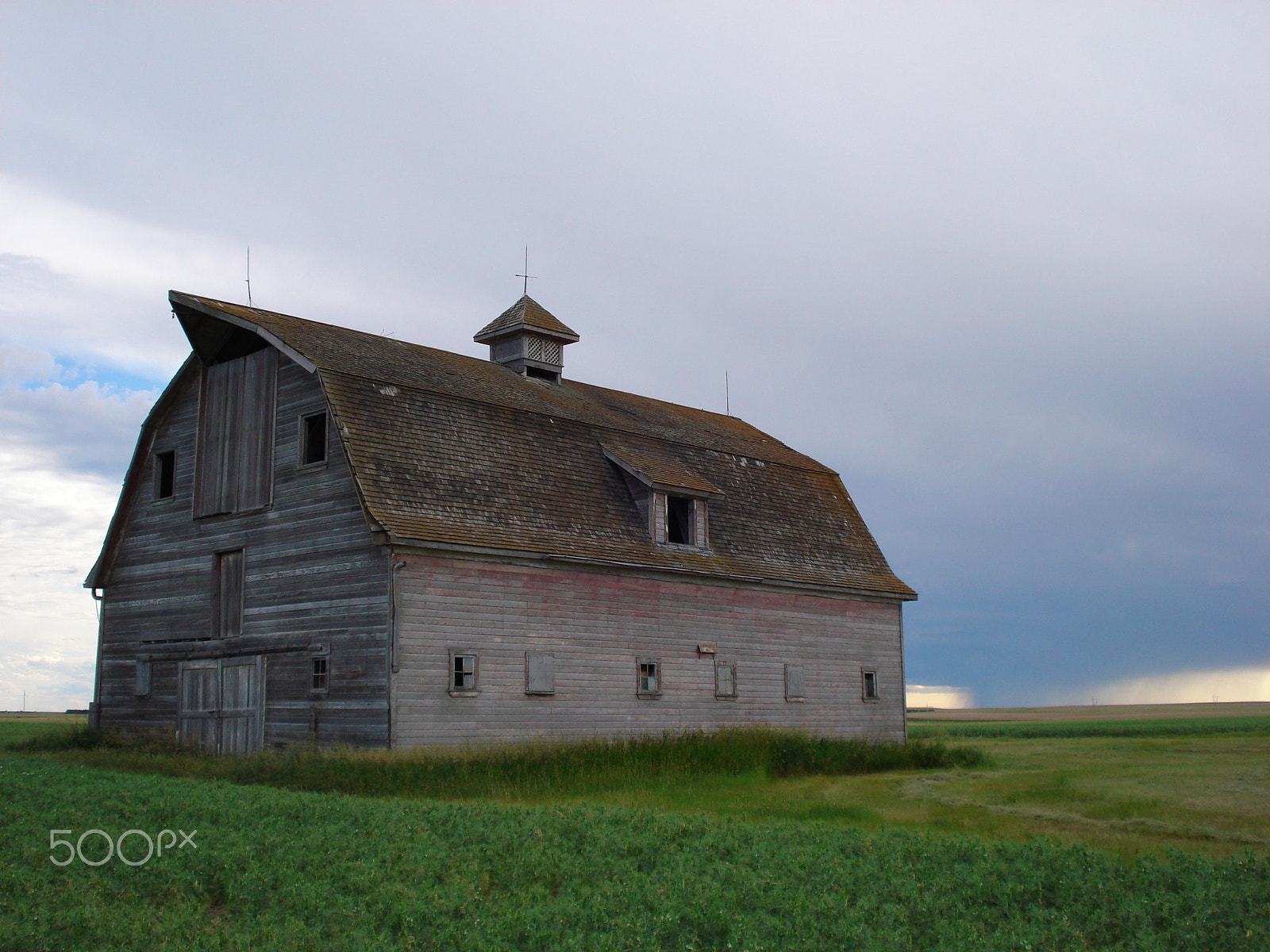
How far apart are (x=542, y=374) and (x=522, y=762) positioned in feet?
47.6

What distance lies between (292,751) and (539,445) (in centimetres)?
812

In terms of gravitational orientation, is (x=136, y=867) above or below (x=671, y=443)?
below

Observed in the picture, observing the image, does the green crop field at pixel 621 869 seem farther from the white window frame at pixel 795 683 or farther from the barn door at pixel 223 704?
the white window frame at pixel 795 683

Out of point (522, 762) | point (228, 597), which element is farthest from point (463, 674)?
point (228, 597)

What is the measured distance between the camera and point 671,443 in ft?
92.4

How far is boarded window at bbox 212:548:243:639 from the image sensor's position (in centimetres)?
2269

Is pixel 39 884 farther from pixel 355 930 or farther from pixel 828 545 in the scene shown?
pixel 828 545

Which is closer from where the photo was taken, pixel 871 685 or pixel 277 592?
pixel 277 592

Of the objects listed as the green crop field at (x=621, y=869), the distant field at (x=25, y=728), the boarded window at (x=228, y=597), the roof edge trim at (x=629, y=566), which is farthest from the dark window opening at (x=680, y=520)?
the distant field at (x=25, y=728)

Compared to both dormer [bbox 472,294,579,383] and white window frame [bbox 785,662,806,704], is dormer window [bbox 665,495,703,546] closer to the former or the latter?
white window frame [bbox 785,662,806,704]

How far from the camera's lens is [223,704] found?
73.2ft

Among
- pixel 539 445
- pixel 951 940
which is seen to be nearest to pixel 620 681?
pixel 539 445

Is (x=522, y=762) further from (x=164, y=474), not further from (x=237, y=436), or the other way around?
(x=164, y=474)

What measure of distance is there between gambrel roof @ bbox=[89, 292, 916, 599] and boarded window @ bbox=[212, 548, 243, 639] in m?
4.43
